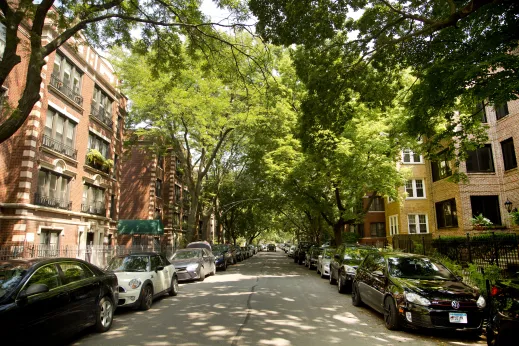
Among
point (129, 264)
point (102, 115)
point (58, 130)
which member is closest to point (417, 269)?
point (129, 264)

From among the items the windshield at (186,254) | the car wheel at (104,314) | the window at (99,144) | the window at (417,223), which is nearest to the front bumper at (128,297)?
the car wheel at (104,314)

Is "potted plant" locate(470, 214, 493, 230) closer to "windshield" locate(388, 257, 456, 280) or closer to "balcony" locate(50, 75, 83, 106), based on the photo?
"windshield" locate(388, 257, 456, 280)

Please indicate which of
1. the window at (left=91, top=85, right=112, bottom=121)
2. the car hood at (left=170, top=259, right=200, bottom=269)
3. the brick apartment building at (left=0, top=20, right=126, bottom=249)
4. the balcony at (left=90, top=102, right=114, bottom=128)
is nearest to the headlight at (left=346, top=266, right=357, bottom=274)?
the car hood at (left=170, top=259, right=200, bottom=269)

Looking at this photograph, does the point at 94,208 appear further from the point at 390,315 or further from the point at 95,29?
the point at 390,315

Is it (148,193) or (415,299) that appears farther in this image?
(148,193)

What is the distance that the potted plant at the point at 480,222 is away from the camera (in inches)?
784

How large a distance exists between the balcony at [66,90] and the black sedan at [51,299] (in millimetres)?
14673

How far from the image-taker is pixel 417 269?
8.32 metres

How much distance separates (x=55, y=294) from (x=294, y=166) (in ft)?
59.1

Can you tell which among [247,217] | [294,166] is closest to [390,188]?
[294,166]

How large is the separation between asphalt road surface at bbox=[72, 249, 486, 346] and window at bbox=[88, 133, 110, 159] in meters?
15.0

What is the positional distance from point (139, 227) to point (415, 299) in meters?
24.4

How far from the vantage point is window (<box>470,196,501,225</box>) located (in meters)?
22.1

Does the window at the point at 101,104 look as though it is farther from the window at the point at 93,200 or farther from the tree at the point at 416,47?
the tree at the point at 416,47
